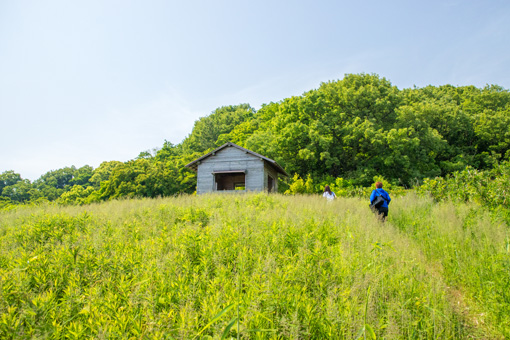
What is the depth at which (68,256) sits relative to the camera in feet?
11.9

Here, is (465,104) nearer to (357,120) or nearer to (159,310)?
(357,120)

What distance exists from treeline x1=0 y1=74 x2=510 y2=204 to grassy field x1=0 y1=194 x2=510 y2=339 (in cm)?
1758

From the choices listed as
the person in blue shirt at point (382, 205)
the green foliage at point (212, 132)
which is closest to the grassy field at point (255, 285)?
the person in blue shirt at point (382, 205)

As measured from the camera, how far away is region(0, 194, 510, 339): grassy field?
2.28m

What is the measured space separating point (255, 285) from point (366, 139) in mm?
28162

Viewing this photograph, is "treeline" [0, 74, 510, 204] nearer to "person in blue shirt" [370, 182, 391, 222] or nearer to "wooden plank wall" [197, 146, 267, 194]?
"wooden plank wall" [197, 146, 267, 194]

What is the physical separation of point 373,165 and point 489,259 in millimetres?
26195

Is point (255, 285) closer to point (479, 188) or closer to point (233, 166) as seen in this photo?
point (479, 188)

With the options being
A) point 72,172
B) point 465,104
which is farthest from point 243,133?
point 72,172

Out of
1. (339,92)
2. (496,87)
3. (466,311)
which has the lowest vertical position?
(466,311)

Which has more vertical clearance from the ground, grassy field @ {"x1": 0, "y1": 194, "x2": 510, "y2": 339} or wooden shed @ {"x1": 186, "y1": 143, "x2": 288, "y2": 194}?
wooden shed @ {"x1": 186, "y1": 143, "x2": 288, "y2": 194}

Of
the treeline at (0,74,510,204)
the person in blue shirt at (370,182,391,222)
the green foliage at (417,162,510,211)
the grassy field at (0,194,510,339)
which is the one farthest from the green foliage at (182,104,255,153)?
the grassy field at (0,194,510,339)

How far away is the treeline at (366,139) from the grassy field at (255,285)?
57.7ft

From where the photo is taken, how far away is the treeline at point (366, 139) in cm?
2684
